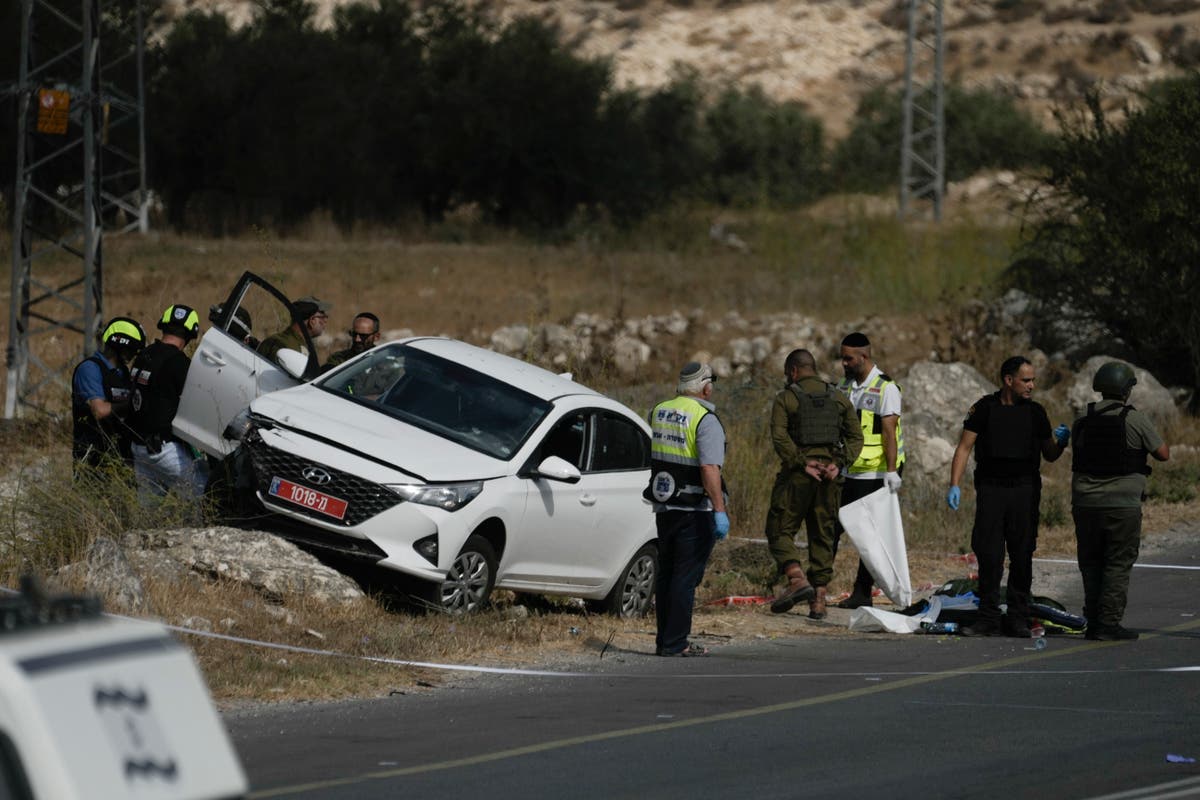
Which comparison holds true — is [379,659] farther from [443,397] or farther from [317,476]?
[443,397]

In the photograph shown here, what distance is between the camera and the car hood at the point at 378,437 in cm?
1189

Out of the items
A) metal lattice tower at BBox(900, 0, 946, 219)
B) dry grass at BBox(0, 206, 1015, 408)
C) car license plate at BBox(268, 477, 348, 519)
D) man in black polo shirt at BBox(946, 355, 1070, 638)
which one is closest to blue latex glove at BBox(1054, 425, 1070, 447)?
man in black polo shirt at BBox(946, 355, 1070, 638)

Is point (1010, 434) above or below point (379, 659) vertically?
above

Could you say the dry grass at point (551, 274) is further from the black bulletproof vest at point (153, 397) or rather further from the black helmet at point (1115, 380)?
the black helmet at point (1115, 380)

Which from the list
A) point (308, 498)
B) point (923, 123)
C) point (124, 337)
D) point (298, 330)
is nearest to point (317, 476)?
point (308, 498)

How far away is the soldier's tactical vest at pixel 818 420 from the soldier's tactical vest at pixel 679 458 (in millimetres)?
1987

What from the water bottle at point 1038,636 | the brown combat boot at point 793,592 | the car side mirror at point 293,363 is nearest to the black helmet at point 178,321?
the car side mirror at point 293,363

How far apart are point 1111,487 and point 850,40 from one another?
72.8m

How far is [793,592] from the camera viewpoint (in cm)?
1315

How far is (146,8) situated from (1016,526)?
132 ft

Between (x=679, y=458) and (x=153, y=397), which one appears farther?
(x=153, y=397)

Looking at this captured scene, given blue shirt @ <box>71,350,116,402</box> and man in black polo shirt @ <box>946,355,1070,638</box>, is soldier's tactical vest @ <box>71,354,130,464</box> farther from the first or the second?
man in black polo shirt @ <box>946,355,1070,638</box>

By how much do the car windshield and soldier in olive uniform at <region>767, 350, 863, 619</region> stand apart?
1.80 meters

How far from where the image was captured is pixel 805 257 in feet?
132
